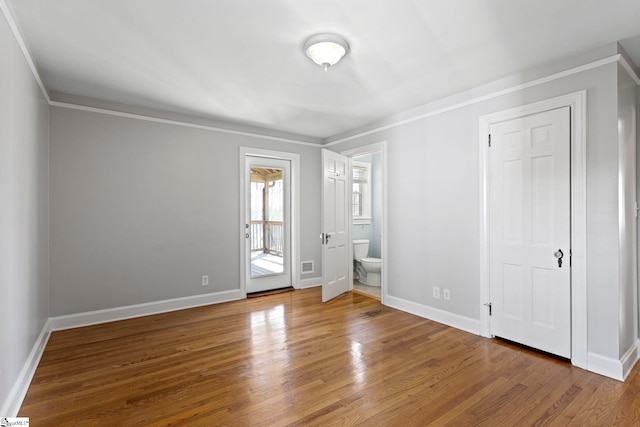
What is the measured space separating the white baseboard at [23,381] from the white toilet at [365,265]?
4.21 metres

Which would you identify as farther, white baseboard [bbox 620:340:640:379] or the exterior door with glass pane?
the exterior door with glass pane

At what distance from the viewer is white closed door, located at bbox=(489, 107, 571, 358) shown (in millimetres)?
2676

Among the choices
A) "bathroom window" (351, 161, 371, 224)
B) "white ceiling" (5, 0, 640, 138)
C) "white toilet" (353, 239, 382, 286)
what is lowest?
"white toilet" (353, 239, 382, 286)

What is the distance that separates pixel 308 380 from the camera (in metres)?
2.37

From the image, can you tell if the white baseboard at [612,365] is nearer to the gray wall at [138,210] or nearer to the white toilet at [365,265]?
the white toilet at [365,265]

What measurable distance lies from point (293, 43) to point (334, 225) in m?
2.80

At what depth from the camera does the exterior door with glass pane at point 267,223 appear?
15.8ft

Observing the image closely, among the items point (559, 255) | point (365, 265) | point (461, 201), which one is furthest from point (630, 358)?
point (365, 265)

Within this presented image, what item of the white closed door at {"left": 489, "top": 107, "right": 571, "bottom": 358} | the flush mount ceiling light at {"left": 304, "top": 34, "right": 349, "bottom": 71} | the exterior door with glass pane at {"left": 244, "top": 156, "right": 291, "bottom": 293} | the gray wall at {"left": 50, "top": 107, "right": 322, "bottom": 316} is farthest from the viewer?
the exterior door with glass pane at {"left": 244, "top": 156, "right": 291, "bottom": 293}

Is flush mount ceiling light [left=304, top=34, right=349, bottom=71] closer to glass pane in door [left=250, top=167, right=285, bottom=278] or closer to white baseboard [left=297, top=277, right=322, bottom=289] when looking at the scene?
glass pane in door [left=250, top=167, right=285, bottom=278]

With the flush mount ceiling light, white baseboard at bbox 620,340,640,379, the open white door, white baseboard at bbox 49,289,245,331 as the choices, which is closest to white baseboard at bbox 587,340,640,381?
white baseboard at bbox 620,340,640,379

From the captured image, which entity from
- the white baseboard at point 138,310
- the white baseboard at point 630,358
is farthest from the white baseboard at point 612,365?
the white baseboard at point 138,310

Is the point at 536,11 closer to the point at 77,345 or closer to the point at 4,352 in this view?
the point at 4,352

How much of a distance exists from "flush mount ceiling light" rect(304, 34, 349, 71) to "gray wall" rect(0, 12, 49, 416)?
1.90m
